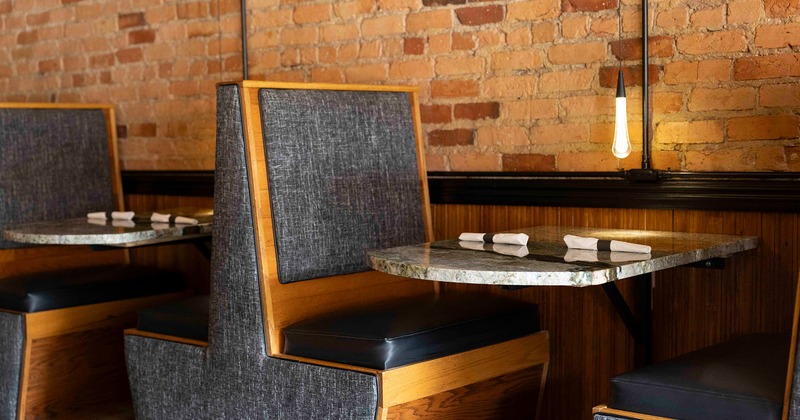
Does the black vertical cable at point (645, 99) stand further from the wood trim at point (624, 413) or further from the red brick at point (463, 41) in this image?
the wood trim at point (624, 413)

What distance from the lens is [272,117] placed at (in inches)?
110

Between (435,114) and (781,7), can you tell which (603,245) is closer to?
(781,7)

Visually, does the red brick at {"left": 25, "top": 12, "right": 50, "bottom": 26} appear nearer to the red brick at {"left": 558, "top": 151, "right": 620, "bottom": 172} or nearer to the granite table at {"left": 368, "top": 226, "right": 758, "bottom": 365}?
the red brick at {"left": 558, "top": 151, "right": 620, "bottom": 172}

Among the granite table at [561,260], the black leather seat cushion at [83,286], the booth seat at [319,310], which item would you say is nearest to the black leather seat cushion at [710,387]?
the granite table at [561,260]

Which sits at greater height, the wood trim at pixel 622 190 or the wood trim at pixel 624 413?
the wood trim at pixel 622 190

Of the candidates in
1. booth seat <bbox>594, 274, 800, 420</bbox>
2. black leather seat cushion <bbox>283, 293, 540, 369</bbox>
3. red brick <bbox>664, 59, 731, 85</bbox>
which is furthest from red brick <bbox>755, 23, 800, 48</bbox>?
black leather seat cushion <bbox>283, 293, 540, 369</bbox>

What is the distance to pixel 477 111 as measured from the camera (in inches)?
130

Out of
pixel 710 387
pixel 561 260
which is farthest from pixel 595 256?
pixel 710 387

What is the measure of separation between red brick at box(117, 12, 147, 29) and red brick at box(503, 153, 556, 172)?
6.37 feet

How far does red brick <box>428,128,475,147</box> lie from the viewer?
3.33 m

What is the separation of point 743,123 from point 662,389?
3.26 ft

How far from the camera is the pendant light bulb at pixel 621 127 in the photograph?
2.86 meters

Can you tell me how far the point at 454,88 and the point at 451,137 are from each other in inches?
6.4

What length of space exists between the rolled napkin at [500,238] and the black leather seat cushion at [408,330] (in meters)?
0.23
